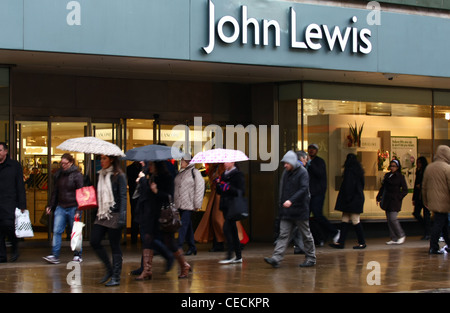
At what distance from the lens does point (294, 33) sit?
13.4 m

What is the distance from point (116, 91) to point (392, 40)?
5792 millimetres

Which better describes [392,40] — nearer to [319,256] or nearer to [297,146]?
[297,146]

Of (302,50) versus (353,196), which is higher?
(302,50)

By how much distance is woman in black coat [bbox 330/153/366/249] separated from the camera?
14.0m

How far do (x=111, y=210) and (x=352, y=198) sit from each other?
616cm

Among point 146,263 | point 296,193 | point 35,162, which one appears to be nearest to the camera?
point 146,263

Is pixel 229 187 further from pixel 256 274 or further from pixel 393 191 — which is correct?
pixel 393 191

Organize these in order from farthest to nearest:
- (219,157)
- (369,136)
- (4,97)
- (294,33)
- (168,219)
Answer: (369,136) < (294,33) < (4,97) < (219,157) < (168,219)

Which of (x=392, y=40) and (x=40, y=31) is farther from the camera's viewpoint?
(x=392, y=40)

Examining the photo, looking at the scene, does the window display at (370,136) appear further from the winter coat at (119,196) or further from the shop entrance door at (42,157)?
the winter coat at (119,196)

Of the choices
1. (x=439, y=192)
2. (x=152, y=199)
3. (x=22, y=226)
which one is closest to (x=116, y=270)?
(x=152, y=199)

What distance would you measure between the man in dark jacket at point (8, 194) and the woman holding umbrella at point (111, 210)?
298cm

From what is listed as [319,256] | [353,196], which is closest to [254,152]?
[353,196]
